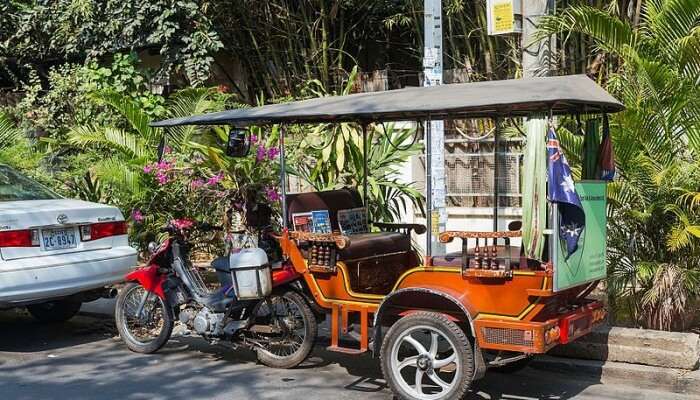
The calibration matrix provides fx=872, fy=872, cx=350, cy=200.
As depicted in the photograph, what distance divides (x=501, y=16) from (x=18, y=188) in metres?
4.70

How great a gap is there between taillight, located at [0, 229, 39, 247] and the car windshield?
786mm

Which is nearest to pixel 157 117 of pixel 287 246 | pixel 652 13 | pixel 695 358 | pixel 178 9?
pixel 178 9

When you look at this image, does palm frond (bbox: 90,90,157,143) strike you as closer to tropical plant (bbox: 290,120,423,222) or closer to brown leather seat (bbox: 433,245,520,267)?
tropical plant (bbox: 290,120,423,222)

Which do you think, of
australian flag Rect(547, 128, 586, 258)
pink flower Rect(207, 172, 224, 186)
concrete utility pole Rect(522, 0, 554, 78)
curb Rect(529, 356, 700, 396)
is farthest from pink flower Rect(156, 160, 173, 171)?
australian flag Rect(547, 128, 586, 258)

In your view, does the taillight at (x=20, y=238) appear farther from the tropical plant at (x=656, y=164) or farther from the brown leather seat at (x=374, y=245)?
the tropical plant at (x=656, y=164)

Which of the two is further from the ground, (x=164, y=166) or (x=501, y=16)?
(x=501, y=16)

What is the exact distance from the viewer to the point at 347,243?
6461 millimetres

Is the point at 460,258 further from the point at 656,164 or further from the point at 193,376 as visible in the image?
the point at 193,376

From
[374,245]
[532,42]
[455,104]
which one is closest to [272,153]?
[374,245]

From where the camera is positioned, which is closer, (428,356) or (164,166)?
(428,356)

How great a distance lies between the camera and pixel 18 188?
8.19m

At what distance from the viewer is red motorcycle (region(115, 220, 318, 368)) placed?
6.71 meters

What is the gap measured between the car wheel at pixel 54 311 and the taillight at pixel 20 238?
61.6 inches

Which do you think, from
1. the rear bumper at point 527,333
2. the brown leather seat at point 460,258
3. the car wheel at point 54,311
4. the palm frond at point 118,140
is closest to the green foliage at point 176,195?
the palm frond at point 118,140
